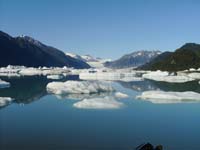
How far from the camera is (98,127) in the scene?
9891mm

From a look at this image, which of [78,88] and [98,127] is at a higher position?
[78,88]

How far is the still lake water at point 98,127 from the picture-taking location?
8008mm

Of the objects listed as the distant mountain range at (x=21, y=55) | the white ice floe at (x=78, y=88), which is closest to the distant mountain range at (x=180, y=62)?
the distant mountain range at (x=21, y=55)

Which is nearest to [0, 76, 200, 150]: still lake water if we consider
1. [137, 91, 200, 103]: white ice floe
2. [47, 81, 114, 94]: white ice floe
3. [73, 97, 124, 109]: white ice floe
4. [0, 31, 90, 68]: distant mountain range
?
[73, 97, 124, 109]: white ice floe

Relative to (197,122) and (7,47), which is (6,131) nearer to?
(197,122)

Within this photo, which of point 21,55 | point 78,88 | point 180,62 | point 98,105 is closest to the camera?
point 98,105

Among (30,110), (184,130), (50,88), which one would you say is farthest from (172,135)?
(50,88)

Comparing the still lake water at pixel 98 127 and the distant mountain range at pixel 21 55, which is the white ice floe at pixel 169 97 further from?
the distant mountain range at pixel 21 55

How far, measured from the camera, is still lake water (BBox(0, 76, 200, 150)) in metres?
8.01

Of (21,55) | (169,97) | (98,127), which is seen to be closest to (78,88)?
(169,97)

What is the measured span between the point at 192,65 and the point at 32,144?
70207 millimetres

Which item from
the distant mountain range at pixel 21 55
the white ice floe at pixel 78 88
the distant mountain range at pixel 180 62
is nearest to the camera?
the white ice floe at pixel 78 88

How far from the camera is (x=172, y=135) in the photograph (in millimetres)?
8953

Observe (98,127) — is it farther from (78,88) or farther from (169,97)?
(78,88)
